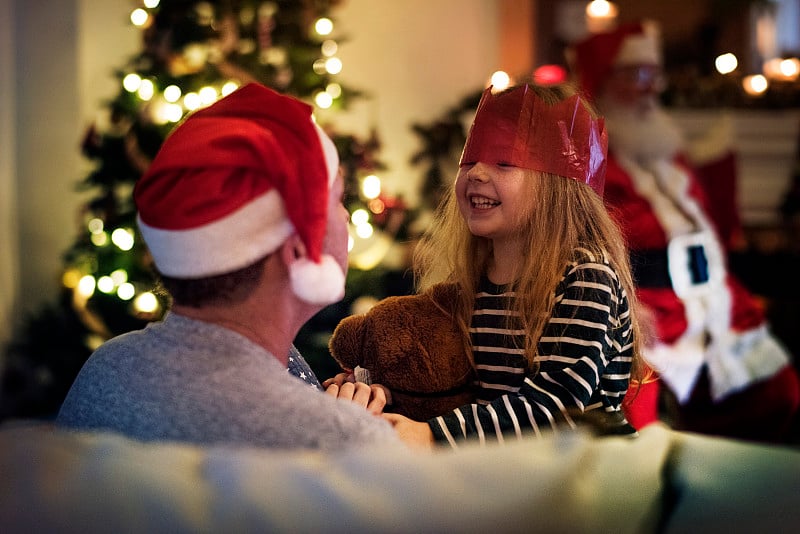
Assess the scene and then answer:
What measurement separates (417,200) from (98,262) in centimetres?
212

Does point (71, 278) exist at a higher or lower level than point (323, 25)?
lower

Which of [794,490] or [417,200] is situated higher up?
[794,490]

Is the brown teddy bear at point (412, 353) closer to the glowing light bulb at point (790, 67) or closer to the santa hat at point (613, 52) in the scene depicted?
the santa hat at point (613, 52)

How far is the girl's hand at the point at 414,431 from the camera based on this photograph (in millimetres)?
1117

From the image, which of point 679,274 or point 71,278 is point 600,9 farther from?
point 71,278

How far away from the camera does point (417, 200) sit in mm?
4750

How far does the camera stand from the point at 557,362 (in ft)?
4.06

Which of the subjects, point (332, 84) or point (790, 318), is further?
point (790, 318)

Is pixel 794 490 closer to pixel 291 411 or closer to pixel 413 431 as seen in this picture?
pixel 291 411

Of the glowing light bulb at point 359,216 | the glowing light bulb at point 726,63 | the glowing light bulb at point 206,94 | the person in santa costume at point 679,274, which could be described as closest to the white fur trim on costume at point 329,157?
the person in santa costume at point 679,274

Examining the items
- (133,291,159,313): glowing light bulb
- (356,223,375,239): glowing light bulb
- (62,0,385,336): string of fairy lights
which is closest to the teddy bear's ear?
(62,0,385,336): string of fairy lights

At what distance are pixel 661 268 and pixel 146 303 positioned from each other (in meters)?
1.74

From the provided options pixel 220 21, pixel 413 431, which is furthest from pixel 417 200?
pixel 413 431

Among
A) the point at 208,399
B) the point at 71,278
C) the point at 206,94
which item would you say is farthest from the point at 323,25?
the point at 208,399
